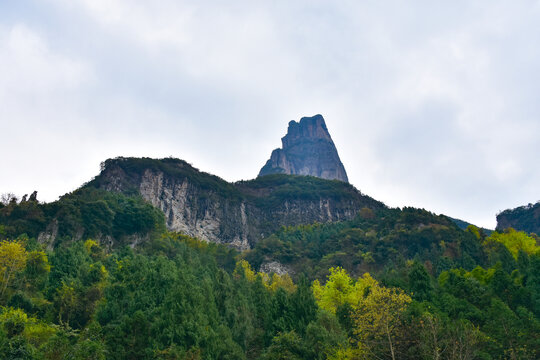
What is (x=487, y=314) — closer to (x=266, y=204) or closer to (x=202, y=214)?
(x=202, y=214)

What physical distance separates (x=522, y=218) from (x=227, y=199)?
93.8 meters

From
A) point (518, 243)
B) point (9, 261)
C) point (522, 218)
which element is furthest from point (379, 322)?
point (522, 218)

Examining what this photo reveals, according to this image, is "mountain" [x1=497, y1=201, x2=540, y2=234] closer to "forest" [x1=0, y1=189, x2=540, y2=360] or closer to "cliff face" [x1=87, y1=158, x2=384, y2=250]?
"cliff face" [x1=87, y1=158, x2=384, y2=250]

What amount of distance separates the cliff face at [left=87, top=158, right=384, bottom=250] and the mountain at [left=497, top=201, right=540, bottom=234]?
44747 millimetres

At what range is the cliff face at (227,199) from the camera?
9488 cm

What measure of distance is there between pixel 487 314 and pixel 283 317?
14.7m

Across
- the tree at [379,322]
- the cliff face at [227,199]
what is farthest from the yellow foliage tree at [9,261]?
the cliff face at [227,199]

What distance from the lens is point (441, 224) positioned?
8338 centimetres

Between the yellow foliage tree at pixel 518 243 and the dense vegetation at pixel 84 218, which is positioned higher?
the dense vegetation at pixel 84 218

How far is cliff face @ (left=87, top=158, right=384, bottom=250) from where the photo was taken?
3735 inches

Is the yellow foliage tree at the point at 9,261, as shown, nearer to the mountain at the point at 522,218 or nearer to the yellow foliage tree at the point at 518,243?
the yellow foliage tree at the point at 518,243

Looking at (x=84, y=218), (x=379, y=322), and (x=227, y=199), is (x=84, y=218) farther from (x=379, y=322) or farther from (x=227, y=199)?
(x=379, y=322)

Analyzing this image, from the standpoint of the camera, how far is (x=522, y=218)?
123m

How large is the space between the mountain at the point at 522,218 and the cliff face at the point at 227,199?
147ft
